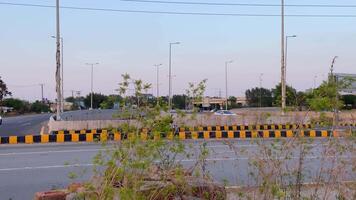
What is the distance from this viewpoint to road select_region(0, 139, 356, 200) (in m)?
5.68

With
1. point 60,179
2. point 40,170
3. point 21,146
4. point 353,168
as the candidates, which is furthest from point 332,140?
point 21,146

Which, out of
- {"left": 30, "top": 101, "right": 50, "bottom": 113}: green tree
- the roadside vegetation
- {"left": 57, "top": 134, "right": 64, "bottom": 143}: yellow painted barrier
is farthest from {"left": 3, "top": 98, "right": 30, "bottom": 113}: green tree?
the roadside vegetation

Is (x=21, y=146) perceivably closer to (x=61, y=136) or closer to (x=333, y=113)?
(x=61, y=136)

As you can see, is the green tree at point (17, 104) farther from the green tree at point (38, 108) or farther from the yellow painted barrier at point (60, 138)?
the yellow painted barrier at point (60, 138)

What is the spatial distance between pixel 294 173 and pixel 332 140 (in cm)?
48

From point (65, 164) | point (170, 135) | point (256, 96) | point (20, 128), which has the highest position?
point (256, 96)

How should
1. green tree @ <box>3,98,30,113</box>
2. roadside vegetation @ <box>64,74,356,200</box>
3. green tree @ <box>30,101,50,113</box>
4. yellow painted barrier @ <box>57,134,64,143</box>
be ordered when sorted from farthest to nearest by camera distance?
1. green tree @ <box>30,101,50,113</box>
2. green tree @ <box>3,98,30,113</box>
3. yellow painted barrier @ <box>57,134,64,143</box>
4. roadside vegetation @ <box>64,74,356,200</box>

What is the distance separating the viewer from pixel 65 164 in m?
4.97

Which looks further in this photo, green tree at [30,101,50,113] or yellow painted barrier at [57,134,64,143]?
green tree at [30,101,50,113]

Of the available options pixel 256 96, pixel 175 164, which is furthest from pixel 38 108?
pixel 175 164

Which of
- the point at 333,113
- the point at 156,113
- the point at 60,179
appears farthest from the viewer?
the point at 60,179

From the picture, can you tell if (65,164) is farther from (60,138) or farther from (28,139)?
(60,138)

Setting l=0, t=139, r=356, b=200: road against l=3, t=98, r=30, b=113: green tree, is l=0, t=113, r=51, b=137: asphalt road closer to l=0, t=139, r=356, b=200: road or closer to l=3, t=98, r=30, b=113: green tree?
l=0, t=139, r=356, b=200: road

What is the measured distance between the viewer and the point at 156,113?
442 centimetres
